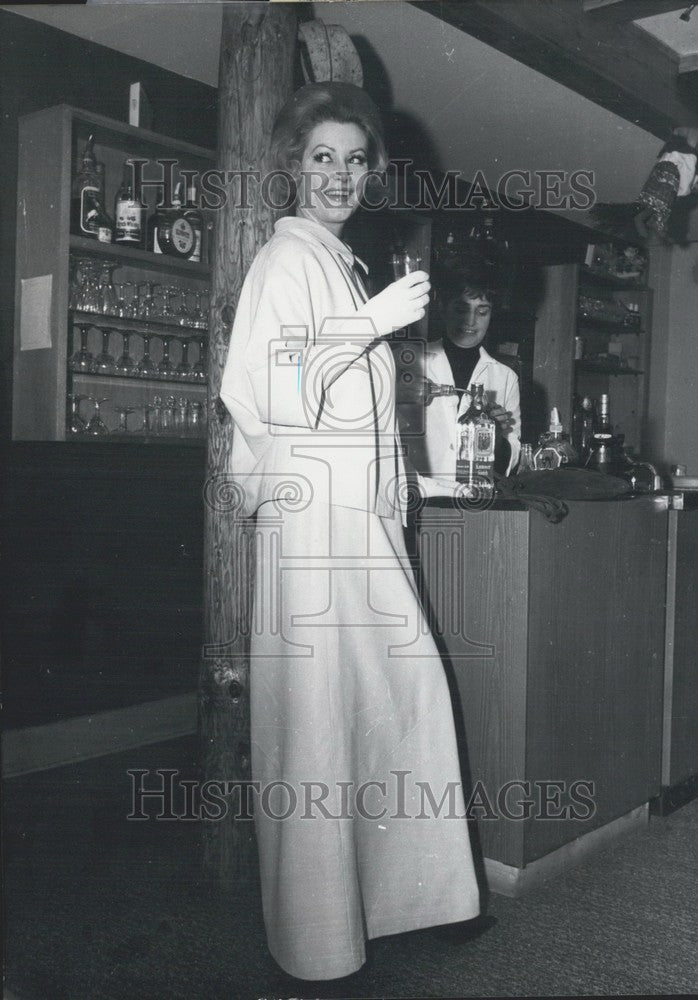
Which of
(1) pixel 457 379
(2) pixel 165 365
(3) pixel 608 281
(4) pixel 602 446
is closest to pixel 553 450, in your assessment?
(4) pixel 602 446

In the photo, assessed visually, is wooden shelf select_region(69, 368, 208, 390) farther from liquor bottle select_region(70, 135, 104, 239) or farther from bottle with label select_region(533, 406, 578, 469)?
bottle with label select_region(533, 406, 578, 469)

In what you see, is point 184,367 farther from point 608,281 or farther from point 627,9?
point 608,281

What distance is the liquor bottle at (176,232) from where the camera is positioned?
2.86 metres

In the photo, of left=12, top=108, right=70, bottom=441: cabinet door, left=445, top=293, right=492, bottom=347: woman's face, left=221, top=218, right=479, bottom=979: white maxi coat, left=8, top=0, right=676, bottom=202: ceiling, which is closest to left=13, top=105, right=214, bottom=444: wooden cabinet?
left=12, top=108, right=70, bottom=441: cabinet door

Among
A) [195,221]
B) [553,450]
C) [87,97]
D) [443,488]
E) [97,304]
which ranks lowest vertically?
[443,488]

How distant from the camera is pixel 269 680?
5.01ft

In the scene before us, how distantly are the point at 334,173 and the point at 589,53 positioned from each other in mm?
1039

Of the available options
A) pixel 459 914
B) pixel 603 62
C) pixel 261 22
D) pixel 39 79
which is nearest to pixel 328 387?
pixel 261 22

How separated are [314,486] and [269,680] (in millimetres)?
356

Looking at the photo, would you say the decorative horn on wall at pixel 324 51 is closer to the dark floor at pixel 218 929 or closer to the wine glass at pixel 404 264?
the wine glass at pixel 404 264

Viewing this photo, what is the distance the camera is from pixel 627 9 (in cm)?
218

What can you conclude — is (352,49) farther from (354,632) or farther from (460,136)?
(354,632)

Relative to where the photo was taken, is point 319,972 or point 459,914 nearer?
point 319,972

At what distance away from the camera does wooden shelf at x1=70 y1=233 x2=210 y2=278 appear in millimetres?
2621
